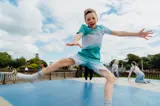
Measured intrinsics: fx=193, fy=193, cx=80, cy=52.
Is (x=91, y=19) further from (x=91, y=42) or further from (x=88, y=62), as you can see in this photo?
(x=88, y=62)

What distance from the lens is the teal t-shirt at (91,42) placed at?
337 centimetres

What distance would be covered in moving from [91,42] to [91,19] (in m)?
0.40

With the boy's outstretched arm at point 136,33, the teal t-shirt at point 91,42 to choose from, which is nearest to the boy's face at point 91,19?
the teal t-shirt at point 91,42

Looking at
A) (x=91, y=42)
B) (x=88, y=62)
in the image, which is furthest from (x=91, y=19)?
(x=88, y=62)

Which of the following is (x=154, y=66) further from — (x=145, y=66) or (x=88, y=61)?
(x=88, y=61)

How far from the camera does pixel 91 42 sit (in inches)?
134

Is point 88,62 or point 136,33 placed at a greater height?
point 136,33

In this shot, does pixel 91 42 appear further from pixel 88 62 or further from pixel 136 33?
pixel 136 33

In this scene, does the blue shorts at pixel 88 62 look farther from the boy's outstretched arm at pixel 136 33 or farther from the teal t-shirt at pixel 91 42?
the boy's outstretched arm at pixel 136 33

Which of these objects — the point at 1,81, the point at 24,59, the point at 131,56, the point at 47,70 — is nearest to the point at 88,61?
the point at 47,70

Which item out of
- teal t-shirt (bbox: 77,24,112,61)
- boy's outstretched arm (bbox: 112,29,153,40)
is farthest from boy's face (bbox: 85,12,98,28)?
boy's outstretched arm (bbox: 112,29,153,40)

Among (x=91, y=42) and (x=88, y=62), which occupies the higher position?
(x=91, y=42)

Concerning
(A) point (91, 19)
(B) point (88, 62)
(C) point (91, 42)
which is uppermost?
(A) point (91, 19)

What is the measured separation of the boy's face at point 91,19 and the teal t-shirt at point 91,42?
0.07 m
